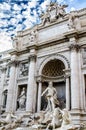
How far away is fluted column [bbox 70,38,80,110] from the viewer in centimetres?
1559

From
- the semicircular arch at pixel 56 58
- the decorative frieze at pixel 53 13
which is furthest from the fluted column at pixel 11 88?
the decorative frieze at pixel 53 13

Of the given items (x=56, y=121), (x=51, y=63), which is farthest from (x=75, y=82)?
(x=56, y=121)

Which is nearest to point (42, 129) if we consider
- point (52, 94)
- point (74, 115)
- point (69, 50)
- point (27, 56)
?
point (74, 115)

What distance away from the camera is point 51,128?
12508 mm

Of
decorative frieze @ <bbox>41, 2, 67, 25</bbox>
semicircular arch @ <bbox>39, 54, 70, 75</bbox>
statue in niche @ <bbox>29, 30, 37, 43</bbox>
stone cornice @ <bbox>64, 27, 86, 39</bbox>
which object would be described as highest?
decorative frieze @ <bbox>41, 2, 67, 25</bbox>

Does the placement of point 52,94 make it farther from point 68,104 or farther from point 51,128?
point 51,128

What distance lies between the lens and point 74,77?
16.4 metres

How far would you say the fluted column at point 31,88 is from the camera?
719 inches

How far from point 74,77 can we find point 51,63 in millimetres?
4132

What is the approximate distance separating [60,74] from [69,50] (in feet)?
9.69

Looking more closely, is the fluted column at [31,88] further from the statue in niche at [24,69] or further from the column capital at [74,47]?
the column capital at [74,47]

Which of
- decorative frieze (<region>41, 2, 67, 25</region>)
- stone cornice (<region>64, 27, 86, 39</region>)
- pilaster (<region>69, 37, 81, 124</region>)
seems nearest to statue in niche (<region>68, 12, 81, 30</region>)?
stone cornice (<region>64, 27, 86, 39</region>)

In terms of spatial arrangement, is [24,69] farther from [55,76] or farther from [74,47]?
[74,47]

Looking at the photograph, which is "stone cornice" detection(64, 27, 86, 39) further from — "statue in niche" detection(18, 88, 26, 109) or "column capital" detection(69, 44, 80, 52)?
"statue in niche" detection(18, 88, 26, 109)
